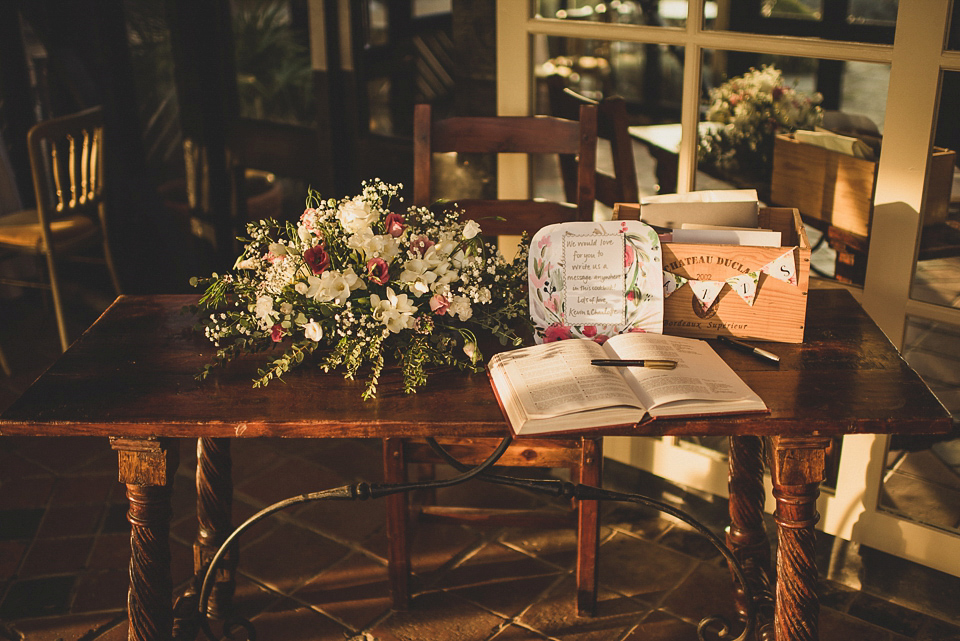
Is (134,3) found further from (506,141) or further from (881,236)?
(881,236)

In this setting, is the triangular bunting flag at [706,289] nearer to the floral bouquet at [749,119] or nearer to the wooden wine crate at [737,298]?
the wooden wine crate at [737,298]

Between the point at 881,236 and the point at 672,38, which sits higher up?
the point at 672,38

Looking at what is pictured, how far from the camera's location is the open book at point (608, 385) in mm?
1478

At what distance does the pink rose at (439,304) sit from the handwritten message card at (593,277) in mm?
254

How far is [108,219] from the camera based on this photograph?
13.6 feet

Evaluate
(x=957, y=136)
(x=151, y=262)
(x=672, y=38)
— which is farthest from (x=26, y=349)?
(x=957, y=136)

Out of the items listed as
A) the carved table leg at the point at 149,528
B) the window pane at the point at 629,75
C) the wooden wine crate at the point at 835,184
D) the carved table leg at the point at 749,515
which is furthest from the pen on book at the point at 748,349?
the carved table leg at the point at 149,528

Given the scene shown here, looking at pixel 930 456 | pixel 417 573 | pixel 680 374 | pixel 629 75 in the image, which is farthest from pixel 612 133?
pixel 417 573

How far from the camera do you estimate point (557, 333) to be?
1.75 meters

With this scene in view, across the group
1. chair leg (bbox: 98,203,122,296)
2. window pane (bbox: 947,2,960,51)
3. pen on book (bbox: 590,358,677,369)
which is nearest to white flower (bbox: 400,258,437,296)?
pen on book (bbox: 590,358,677,369)

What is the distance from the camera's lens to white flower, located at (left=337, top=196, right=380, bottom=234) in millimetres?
1641

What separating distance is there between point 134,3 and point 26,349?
2.17 metres

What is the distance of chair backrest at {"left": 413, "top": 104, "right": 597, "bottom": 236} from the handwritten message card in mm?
555

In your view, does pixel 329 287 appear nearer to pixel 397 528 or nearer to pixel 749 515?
pixel 397 528
